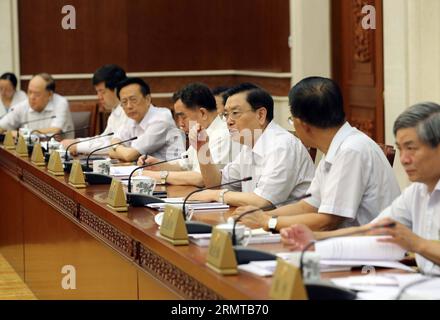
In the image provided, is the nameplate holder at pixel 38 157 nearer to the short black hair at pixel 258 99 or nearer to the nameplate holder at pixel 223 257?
the short black hair at pixel 258 99

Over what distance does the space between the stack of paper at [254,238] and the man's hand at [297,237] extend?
0.17 m

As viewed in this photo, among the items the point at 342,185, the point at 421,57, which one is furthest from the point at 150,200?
the point at 421,57

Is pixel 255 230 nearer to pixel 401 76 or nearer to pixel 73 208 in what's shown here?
pixel 73 208

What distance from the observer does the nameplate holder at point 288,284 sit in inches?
85.7

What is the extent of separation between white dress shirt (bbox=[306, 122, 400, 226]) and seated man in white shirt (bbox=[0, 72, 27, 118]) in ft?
18.7

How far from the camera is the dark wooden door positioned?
23.0 ft

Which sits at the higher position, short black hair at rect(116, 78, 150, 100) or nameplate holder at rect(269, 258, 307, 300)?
short black hair at rect(116, 78, 150, 100)

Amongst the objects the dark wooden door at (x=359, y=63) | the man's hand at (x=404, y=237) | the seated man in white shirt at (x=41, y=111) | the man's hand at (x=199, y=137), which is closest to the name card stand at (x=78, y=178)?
the man's hand at (x=199, y=137)

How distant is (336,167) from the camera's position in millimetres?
3326

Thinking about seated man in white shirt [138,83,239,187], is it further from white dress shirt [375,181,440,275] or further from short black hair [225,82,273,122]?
white dress shirt [375,181,440,275]

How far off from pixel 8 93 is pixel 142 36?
1.70m

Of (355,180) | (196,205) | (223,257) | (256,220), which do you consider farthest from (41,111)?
(223,257)

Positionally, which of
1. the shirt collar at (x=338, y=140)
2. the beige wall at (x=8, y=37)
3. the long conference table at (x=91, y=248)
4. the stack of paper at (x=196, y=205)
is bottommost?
the long conference table at (x=91, y=248)

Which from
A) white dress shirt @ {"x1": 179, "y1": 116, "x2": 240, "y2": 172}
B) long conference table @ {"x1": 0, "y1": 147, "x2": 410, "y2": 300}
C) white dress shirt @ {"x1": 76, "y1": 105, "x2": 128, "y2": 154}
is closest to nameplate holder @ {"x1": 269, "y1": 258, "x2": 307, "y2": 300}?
long conference table @ {"x1": 0, "y1": 147, "x2": 410, "y2": 300}
